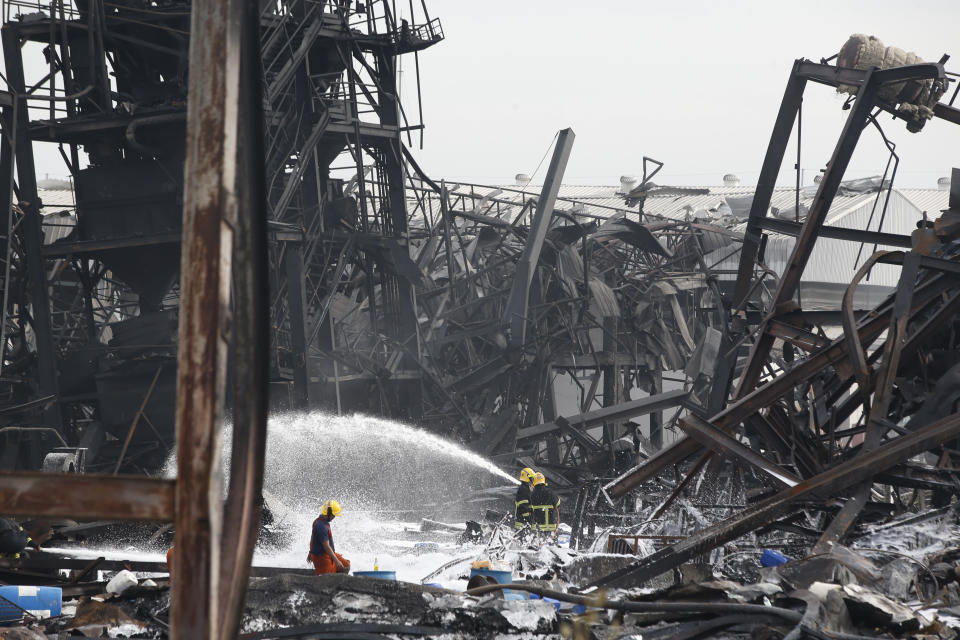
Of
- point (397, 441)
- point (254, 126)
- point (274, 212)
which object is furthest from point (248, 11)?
point (397, 441)

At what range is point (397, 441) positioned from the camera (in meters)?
21.7

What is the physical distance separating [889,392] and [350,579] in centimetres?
493

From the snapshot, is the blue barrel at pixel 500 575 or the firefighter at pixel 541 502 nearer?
the blue barrel at pixel 500 575

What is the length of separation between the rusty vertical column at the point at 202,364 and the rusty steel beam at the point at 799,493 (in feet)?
18.0

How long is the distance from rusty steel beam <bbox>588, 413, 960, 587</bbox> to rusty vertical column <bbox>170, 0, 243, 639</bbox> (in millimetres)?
5491

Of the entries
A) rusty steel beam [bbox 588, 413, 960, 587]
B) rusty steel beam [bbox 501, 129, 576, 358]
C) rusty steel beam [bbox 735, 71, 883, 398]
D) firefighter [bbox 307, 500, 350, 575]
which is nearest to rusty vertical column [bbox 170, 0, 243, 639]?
rusty steel beam [bbox 588, 413, 960, 587]

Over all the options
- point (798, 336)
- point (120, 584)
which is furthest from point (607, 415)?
point (120, 584)

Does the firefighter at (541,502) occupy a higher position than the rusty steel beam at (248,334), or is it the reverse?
the rusty steel beam at (248,334)

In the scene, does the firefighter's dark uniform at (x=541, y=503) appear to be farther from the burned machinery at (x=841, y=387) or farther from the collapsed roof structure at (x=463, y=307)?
the burned machinery at (x=841, y=387)

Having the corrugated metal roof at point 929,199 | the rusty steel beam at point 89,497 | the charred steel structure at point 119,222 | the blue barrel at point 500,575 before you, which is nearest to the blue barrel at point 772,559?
the blue barrel at point 500,575

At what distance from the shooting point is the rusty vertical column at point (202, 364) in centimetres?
278

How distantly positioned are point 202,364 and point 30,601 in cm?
552

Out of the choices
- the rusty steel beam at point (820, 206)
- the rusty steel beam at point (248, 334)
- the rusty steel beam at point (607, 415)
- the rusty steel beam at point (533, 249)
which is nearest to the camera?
the rusty steel beam at point (248, 334)

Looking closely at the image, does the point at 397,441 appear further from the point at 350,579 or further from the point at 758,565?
the point at 350,579
